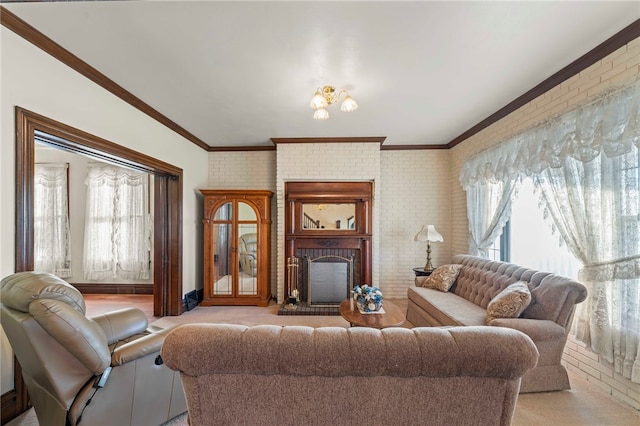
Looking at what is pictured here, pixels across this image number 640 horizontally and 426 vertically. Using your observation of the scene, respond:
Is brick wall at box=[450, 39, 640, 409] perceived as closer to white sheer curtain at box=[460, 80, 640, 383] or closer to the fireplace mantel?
white sheer curtain at box=[460, 80, 640, 383]

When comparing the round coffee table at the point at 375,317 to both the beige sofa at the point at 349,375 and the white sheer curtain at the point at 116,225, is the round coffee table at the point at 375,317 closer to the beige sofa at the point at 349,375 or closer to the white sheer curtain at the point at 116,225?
the beige sofa at the point at 349,375

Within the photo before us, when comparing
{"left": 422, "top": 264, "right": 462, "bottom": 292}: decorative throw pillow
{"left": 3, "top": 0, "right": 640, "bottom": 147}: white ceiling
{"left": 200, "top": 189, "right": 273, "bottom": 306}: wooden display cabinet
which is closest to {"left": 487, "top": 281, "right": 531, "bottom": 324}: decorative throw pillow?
{"left": 422, "top": 264, "right": 462, "bottom": 292}: decorative throw pillow

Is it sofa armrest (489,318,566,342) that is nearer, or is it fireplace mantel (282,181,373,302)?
sofa armrest (489,318,566,342)

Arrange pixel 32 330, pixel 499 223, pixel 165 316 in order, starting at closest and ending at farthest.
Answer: pixel 32 330, pixel 499 223, pixel 165 316

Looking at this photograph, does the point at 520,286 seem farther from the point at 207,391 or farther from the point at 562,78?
the point at 207,391

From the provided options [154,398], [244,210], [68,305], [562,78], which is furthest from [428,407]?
[244,210]

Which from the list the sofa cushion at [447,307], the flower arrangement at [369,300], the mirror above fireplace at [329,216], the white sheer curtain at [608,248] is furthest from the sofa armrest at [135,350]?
the white sheer curtain at [608,248]

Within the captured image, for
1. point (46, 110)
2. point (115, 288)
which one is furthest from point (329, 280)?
point (115, 288)

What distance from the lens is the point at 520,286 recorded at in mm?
2205

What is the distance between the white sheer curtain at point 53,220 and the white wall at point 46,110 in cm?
283

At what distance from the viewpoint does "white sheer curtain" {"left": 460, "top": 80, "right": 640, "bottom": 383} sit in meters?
1.78

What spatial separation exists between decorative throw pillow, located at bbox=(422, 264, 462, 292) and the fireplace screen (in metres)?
1.17

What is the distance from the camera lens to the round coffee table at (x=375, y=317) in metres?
2.22

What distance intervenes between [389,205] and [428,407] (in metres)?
3.76
